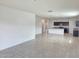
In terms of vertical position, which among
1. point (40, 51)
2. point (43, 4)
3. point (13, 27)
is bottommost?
point (40, 51)

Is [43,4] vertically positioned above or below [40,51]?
above

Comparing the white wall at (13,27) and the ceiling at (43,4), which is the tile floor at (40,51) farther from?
the ceiling at (43,4)

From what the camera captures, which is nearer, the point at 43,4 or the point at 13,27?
the point at 43,4

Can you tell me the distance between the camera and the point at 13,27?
21.4 ft

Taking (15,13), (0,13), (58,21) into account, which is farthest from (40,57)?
(58,21)

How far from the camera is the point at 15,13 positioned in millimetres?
6734

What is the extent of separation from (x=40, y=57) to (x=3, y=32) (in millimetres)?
2448

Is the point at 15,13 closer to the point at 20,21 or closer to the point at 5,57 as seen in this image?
the point at 20,21

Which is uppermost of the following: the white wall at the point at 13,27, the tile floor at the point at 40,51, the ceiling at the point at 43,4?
the ceiling at the point at 43,4

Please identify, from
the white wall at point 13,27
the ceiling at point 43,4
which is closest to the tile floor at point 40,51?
the white wall at point 13,27

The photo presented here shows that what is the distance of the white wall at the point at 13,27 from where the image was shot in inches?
220

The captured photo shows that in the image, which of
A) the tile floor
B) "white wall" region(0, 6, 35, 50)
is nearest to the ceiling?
"white wall" region(0, 6, 35, 50)

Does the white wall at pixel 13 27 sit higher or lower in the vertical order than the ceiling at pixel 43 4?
lower

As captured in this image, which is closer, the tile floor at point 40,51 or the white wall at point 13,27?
the tile floor at point 40,51
